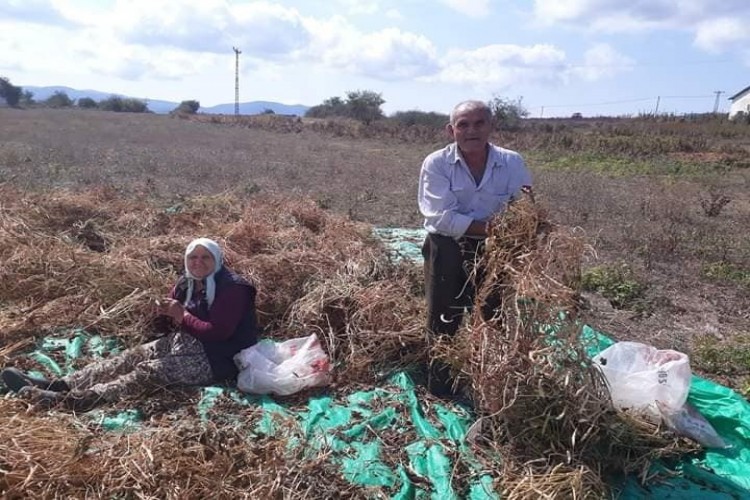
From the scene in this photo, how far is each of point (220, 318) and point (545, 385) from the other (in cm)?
167

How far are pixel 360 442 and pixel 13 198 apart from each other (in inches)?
187

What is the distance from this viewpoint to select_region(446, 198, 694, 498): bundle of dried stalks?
233cm

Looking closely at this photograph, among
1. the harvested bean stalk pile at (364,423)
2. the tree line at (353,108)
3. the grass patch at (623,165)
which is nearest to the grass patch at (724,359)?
the harvested bean stalk pile at (364,423)

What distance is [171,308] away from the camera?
9.86 feet

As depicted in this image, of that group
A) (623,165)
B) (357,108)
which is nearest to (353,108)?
(357,108)

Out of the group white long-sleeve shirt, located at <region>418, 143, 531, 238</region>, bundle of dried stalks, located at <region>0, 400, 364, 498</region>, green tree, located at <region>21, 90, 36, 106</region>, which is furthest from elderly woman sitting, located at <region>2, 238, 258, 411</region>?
green tree, located at <region>21, 90, 36, 106</region>

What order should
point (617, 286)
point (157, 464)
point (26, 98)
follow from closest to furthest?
point (157, 464)
point (617, 286)
point (26, 98)

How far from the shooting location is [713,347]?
3791 millimetres

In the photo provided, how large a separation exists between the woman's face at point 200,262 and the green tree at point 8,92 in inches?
2253

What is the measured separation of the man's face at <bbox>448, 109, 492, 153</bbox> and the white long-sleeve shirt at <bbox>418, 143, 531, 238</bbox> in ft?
0.26

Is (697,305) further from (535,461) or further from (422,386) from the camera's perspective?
(535,461)

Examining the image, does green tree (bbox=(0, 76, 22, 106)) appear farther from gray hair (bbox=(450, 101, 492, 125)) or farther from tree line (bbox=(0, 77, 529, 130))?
gray hair (bbox=(450, 101, 492, 125))

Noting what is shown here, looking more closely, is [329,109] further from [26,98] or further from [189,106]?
[26,98]

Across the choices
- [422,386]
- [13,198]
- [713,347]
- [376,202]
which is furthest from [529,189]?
[376,202]
